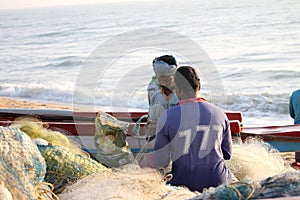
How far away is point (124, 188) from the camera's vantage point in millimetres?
3475

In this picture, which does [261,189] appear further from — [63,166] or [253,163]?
[253,163]

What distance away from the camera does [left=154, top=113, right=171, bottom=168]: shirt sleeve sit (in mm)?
4230

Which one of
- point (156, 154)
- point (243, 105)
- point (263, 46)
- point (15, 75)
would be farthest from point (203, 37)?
point (156, 154)

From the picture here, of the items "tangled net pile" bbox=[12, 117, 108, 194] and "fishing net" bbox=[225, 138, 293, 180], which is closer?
"tangled net pile" bbox=[12, 117, 108, 194]

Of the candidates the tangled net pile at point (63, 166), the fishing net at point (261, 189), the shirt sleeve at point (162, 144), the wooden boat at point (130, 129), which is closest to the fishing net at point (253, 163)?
the shirt sleeve at point (162, 144)

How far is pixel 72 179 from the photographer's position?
4.19 m

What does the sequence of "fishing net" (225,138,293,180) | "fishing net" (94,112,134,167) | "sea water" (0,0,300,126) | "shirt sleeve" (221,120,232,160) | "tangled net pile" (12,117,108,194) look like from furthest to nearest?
"sea water" (0,0,300,126)
"fishing net" (94,112,134,167)
"fishing net" (225,138,293,180)
"shirt sleeve" (221,120,232,160)
"tangled net pile" (12,117,108,194)

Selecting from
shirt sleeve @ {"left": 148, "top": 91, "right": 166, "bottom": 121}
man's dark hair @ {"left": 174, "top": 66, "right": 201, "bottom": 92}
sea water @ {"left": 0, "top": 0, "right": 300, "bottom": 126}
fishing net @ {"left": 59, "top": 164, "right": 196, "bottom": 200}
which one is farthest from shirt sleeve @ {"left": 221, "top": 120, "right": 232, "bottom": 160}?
sea water @ {"left": 0, "top": 0, "right": 300, "bottom": 126}

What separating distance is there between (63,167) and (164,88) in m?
1.47

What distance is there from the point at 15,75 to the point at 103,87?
24.7ft

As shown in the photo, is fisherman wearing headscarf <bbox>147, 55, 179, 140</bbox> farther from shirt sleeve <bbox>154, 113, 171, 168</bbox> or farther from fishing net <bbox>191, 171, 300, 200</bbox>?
fishing net <bbox>191, 171, 300, 200</bbox>

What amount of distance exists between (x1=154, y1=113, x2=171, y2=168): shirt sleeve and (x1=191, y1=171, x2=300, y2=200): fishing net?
139 cm

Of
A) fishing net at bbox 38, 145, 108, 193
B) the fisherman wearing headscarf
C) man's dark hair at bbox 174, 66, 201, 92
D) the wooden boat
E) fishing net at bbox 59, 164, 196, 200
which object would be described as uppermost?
man's dark hair at bbox 174, 66, 201, 92

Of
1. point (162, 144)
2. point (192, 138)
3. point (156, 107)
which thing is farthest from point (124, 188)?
point (156, 107)
